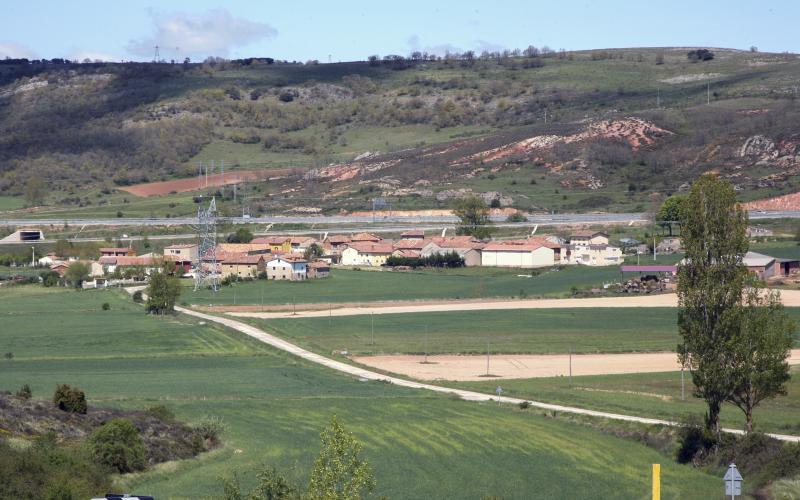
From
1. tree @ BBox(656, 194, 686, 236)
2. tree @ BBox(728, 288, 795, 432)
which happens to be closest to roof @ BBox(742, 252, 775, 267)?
tree @ BBox(656, 194, 686, 236)

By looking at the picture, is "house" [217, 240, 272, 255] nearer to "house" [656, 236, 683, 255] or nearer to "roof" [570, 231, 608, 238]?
"roof" [570, 231, 608, 238]

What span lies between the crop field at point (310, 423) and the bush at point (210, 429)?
0.51m

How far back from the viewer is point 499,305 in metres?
77.4

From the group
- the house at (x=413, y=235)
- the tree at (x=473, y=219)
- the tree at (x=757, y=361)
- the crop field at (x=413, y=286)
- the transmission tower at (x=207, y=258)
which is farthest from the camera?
the tree at (x=473, y=219)

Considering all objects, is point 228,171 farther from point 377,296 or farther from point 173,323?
point 173,323

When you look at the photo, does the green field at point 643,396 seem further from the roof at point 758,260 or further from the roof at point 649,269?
the roof at point 649,269

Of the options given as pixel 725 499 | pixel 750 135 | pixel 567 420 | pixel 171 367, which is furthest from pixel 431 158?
pixel 725 499

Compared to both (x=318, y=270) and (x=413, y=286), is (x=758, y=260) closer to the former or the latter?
(x=413, y=286)

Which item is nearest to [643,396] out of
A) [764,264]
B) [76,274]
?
[764,264]

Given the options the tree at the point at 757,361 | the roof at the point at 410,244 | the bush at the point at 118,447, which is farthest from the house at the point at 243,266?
the bush at the point at 118,447

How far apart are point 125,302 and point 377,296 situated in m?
A: 17.2

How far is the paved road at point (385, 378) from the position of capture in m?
39.5

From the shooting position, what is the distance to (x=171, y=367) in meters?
53.7

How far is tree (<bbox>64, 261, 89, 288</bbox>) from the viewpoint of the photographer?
100 metres
